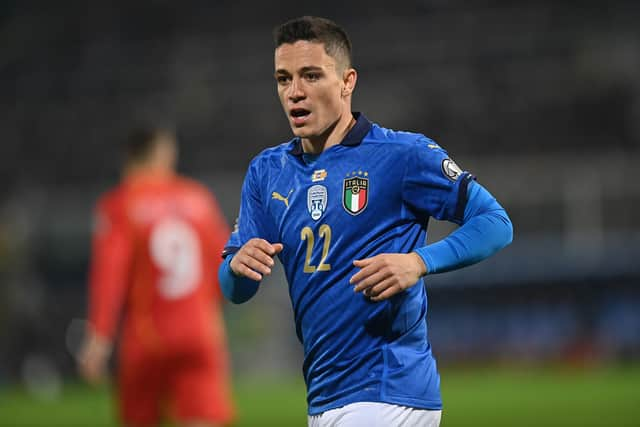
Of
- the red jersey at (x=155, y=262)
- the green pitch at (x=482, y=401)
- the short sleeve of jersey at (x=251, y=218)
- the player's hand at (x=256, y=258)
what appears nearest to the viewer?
the player's hand at (x=256, y=258)

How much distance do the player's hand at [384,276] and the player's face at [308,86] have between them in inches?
24.2

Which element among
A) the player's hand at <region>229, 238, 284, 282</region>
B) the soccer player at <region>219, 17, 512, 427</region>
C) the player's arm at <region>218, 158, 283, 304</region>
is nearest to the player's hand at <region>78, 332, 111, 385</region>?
the player's arm at <region>218, 158, 283, 304</region>

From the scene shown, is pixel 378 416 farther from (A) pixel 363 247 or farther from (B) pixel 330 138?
(B) pixel 330 138

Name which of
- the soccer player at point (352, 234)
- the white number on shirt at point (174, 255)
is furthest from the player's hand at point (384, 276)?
the white number on shirt at point (174, 255)

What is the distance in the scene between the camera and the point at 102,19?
26.4 m

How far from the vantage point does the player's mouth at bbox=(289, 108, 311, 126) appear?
3.71 m

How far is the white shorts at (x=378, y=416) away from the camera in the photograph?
3.54 meters

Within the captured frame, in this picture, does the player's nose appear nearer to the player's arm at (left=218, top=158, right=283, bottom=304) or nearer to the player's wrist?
the player's arm at (left=218, top=158, right=283, bottom=304)

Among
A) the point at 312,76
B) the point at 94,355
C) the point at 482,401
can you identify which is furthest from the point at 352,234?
the point at 482,401

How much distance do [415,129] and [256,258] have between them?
55.8 ft

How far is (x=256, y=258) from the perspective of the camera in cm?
357

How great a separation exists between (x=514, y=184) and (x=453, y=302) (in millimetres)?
2320

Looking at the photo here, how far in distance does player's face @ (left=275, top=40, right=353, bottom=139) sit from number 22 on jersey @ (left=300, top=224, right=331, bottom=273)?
1.12 feet

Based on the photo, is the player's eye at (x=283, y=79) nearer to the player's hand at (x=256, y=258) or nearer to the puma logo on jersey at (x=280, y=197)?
the puma logo on jersey at (x=280, y=197)
